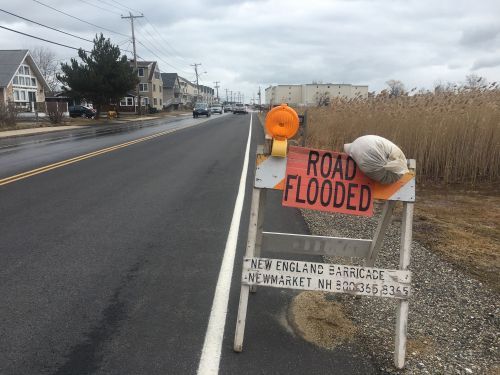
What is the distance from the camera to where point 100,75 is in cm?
4403

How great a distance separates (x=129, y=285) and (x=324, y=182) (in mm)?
2167

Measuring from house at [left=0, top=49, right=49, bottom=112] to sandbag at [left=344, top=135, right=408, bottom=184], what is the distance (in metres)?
54.4

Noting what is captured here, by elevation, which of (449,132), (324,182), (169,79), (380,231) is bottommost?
(380,231)

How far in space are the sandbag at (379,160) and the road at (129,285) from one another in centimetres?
123

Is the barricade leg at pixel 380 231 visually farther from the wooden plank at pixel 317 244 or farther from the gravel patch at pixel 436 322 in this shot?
the gravel patch at pixel 436 322

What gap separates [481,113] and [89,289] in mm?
8223

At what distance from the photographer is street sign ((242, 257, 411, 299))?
3.29m

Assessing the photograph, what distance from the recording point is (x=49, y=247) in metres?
A: 5.43

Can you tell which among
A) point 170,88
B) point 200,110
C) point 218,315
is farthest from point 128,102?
point 218,315

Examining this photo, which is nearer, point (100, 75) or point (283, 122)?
point (283, 122)

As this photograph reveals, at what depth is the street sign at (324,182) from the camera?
333 cm

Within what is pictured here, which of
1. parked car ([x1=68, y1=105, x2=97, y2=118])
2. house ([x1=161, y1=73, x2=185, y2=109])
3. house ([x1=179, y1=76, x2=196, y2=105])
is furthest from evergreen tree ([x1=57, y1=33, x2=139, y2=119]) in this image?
house ([x1=179, y1=76, x2=196, y2=105])

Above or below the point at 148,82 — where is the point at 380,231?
below

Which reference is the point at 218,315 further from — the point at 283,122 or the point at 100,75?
the point at 100,75
